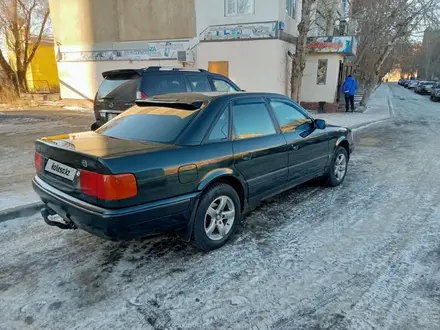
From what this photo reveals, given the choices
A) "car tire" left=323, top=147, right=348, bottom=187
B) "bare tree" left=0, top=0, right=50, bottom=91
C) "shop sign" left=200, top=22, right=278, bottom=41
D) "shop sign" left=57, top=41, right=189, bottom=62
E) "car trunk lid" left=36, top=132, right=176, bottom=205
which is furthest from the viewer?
"bare tree" left=0, top=0, right=50, bottom=91

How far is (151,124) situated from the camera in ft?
11.7

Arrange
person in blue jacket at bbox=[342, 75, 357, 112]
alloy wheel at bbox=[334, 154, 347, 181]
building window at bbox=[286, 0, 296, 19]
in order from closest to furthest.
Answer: alloy wheel at bbox=[334, 154, 347, 181] → building window at bbox=[286, 0, 296, 19] → person in blue jacket at bbox=[342, 75, 357, 112]

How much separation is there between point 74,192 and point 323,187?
4.01 metres

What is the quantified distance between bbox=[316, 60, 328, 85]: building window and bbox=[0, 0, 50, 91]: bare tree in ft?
63.3

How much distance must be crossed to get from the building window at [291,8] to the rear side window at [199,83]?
29.3 feet

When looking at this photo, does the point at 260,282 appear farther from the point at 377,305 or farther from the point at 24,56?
the point at 24,56

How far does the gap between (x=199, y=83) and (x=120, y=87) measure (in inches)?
68.2

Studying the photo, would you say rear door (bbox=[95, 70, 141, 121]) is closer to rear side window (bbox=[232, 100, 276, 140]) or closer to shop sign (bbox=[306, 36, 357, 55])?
rear side window (bbox=[232, 100, 276, 140])

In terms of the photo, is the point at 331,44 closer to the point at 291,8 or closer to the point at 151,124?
the point at 291,8

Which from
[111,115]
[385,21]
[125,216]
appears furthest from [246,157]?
[385,21]

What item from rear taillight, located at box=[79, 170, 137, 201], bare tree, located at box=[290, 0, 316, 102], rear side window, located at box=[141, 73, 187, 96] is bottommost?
rear taillight, located at box=[79, 170, 137, 201]

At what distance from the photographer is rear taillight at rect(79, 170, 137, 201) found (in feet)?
8.78

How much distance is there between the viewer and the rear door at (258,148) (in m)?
3.70

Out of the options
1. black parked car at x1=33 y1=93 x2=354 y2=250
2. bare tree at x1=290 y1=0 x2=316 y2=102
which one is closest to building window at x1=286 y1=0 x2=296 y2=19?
bare tree at x1=290 y1=0 x2=316 y2=102
